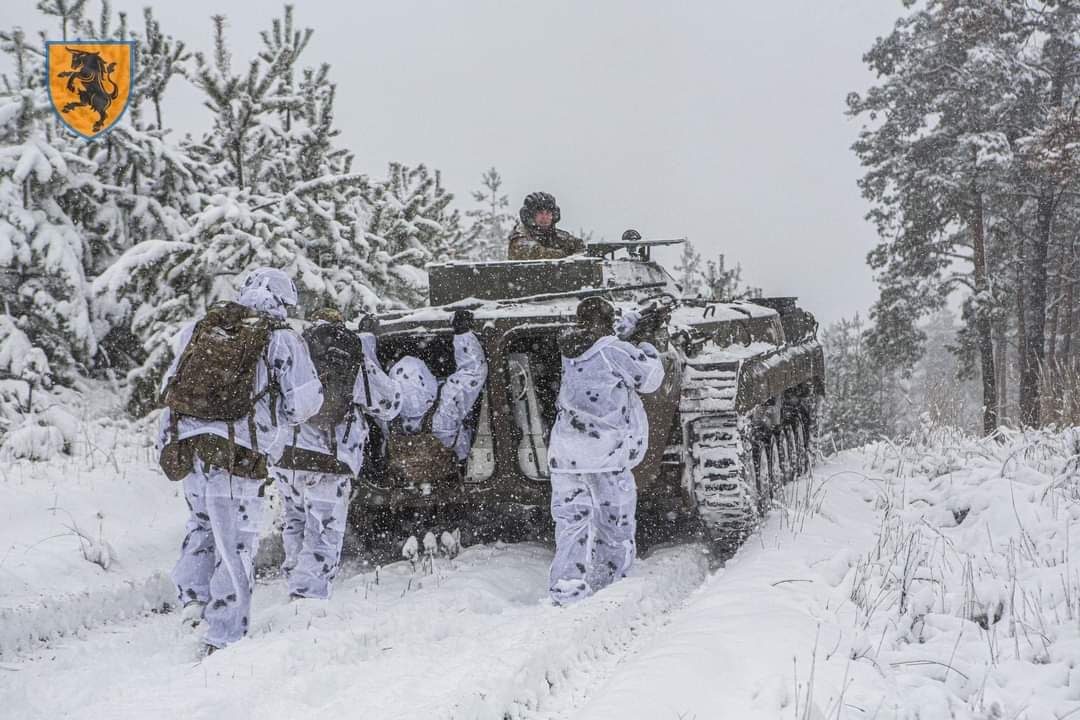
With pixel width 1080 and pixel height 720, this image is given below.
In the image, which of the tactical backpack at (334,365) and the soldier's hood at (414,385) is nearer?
the tactical backpack at (334,365)

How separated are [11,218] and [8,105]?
138 centimetres

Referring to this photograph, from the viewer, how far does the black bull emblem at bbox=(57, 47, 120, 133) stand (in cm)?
1079

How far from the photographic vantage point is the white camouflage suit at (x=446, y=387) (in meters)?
5.82

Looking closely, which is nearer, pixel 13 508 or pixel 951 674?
pixel 951 674

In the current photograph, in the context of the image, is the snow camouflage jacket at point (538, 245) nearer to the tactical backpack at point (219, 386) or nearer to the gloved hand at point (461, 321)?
the gloved hand at point (461, 321)

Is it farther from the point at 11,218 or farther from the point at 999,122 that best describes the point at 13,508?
the point at 999,122

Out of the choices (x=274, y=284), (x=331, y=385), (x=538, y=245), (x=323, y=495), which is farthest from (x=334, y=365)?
(x=538, y=245)

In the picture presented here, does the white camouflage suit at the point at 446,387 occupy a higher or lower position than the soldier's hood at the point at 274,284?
lower

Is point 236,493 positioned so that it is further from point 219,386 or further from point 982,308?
point 982,308

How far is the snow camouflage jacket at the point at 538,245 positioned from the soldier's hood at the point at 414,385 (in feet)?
9.23

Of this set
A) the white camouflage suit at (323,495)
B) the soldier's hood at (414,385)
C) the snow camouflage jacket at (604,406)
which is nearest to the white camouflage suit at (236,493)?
the white camouflage suit at (323,495)

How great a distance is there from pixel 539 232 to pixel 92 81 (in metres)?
6.28

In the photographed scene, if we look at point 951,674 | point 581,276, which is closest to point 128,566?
point 581,276

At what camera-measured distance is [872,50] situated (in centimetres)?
2322
